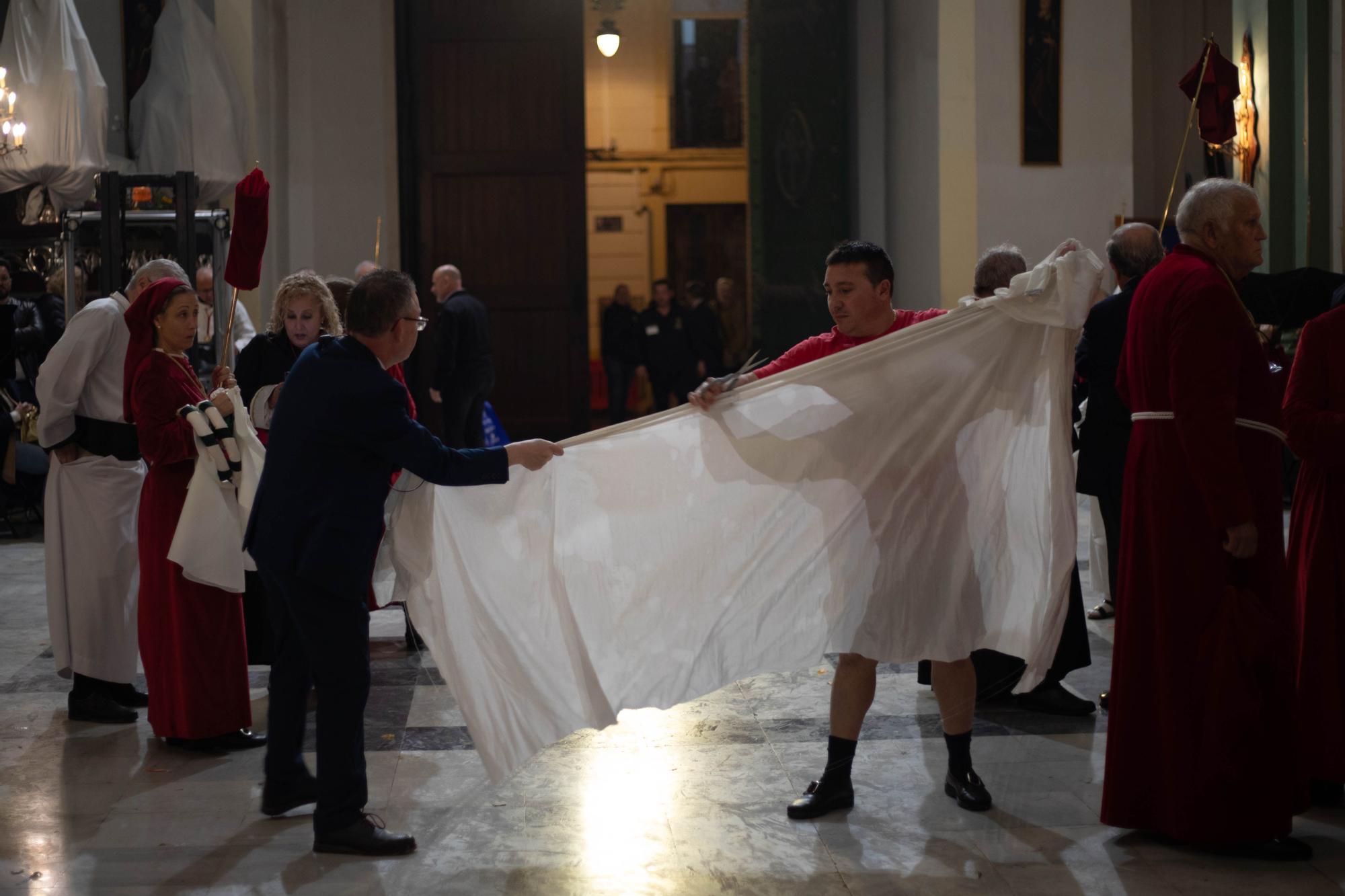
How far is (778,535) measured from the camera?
3715 millimetres

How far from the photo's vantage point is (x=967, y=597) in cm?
361

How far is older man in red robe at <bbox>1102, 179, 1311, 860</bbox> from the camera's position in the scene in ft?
10.6

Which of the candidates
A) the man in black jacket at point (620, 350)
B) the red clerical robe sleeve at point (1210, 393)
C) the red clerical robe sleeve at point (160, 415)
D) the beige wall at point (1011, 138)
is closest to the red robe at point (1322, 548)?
the red clerical robe sleeve at point (1210, 393)

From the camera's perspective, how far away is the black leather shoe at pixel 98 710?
4.75 m

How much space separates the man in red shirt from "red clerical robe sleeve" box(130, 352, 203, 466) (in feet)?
5.54

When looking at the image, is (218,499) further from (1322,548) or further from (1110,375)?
(1322,548)

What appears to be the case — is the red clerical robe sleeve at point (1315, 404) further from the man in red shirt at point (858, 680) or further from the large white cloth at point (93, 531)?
the large white cloth at point (93, 531)

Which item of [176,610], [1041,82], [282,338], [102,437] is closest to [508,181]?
[1041,82]

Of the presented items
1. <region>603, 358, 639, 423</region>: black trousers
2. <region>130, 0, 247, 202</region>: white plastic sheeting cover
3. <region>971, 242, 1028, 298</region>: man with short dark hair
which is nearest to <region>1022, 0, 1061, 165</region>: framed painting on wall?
<region>603, 358, 639, 423</region>: black trousers

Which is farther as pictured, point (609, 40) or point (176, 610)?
point (609, 40)

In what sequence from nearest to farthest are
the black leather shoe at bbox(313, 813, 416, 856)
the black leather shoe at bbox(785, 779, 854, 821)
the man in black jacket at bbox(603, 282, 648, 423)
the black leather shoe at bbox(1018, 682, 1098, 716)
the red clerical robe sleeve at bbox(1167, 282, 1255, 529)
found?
the red clerical robe sleeve at bbox(1167, 282, 1255, 529)
the black leather shoe at bbox(313, 813, 416, 856)
the black leather shoe at bbox(785, 779, 854, 821)
the black leather shoe at bbox(1018, 682, 1098, 716)
the man in black jacket at bbox(603, 282, 648, 423)

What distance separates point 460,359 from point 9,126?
312 centimetres

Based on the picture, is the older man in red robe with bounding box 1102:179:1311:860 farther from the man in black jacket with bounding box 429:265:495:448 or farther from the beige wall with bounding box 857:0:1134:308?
the beige wall with bounding box 857:0:1134:308

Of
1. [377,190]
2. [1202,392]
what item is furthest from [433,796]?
[377,190]
